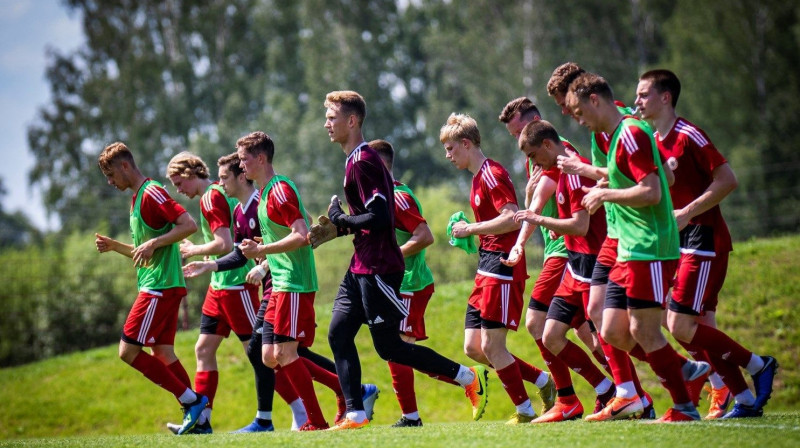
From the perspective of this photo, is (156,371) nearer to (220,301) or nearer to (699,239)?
(220,301)

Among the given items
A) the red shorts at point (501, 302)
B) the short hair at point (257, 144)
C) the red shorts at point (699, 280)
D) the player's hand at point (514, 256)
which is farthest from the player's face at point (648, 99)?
the short hair at point (257, 144)

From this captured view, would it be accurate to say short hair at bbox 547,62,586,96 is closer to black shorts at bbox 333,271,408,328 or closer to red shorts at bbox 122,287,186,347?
black shorts at bbox 333,271,408,328

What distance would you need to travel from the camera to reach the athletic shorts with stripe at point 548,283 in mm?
8242

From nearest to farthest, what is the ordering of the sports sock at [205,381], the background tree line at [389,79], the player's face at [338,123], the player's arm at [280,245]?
the player's face at [338,123], the player's arm at [280,245], the sports sock at [205,381], the background tree line at [389,79]

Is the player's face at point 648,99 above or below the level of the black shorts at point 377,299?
above

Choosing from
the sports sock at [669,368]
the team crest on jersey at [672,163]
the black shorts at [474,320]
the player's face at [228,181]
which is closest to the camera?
the sports sock at [669,368]

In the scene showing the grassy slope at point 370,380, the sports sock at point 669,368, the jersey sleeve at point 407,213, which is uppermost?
the jersey sleeve at point 407,213

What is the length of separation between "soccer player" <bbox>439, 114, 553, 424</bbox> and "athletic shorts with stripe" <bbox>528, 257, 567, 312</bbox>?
190 mm

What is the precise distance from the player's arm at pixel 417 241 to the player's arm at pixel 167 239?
81.4 inches

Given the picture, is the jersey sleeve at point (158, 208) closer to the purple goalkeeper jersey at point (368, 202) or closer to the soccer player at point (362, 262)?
the soccer player at point (362, 262)

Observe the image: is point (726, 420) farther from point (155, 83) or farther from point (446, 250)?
point (155, 83)

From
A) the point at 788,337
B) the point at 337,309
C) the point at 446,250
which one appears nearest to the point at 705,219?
the point at 337,309

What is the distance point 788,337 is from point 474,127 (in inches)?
315

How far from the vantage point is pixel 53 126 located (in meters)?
45.8
